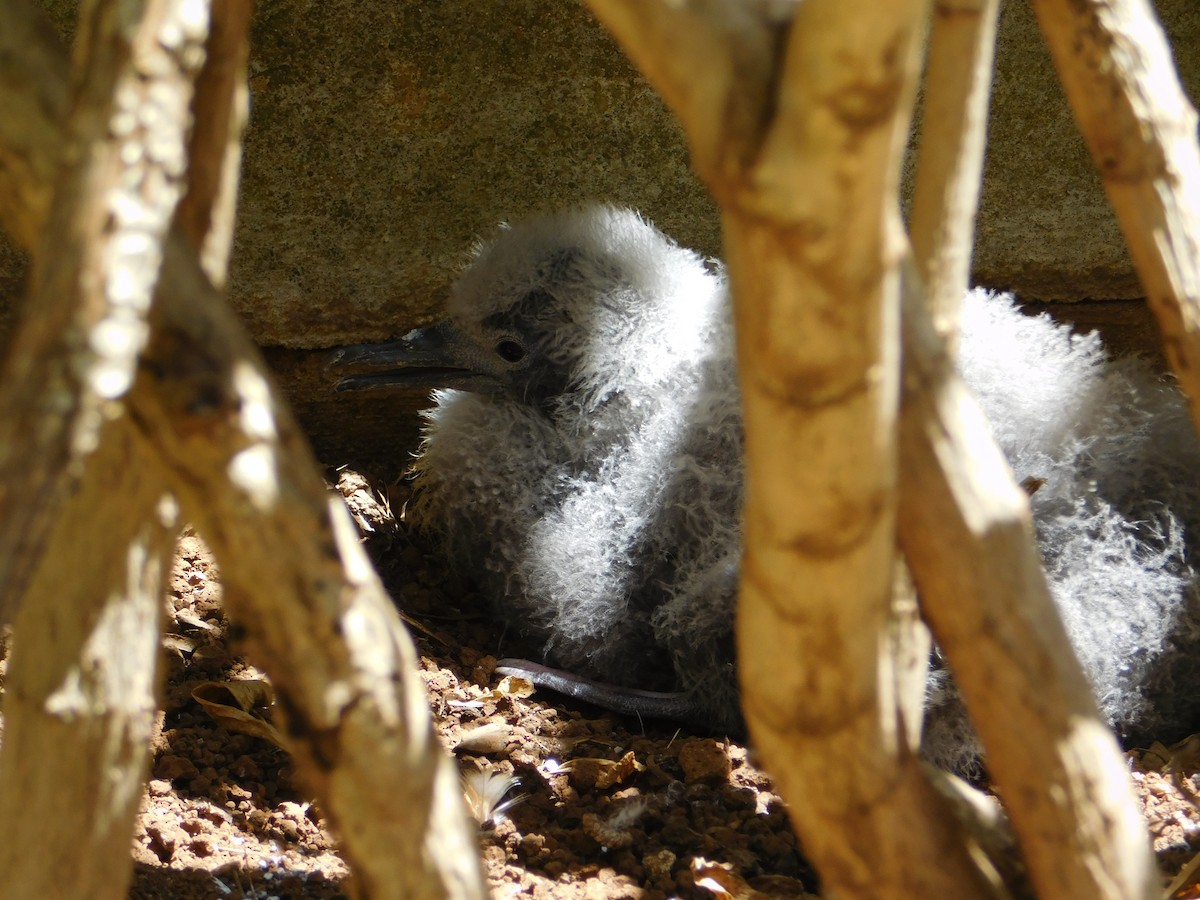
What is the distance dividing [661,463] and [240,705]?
906 millimetres

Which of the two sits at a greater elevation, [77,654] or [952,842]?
[77,654]

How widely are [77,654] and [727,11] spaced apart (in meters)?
0.79

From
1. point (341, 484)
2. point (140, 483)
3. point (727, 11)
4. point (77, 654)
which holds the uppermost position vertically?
point (341, 484)

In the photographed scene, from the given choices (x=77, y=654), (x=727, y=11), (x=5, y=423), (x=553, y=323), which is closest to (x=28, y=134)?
(x=5, y=423)

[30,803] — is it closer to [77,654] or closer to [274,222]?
[77,654]

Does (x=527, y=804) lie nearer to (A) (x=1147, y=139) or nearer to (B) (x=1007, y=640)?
(B) (x=1007, y=640)

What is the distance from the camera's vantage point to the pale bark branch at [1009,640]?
111 centimetres

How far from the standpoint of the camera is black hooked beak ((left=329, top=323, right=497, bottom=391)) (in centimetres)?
270

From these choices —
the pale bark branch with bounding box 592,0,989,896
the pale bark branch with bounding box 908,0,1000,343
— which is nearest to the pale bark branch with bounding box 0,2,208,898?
the pale bark branch with bounding box 592,0,989,896

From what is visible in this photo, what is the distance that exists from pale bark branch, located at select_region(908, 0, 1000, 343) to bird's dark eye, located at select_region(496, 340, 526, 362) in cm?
137

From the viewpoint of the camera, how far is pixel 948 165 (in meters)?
1.41

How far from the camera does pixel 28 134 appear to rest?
38.9 inches

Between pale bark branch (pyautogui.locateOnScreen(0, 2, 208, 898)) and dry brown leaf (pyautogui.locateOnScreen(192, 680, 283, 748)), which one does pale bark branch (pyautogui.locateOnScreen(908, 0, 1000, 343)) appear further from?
→ dry brown leaf (pyautogui.locateOnScreen(192, 680, 283, 748))

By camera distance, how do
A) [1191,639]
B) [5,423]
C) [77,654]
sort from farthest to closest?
[1191,639], [77,654], [5,423]
